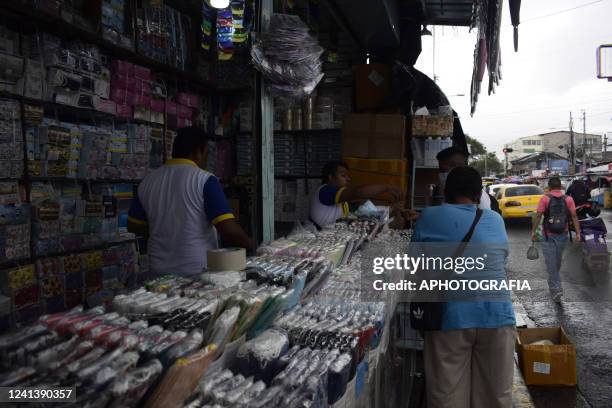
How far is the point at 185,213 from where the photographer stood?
2473 mm

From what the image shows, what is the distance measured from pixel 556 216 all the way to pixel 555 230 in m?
0.21

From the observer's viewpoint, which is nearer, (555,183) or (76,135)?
(76,135)

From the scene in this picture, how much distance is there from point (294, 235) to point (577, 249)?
732 cm

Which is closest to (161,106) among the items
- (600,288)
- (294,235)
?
(294,235)

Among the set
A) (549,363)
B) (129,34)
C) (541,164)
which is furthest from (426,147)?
(541,164)

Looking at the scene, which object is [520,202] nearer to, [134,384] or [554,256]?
[554,256]

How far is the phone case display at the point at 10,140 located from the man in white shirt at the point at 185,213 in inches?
49.6

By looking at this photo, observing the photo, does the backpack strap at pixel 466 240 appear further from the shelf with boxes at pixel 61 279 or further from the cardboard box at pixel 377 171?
the cardboard box at pixel 377 171

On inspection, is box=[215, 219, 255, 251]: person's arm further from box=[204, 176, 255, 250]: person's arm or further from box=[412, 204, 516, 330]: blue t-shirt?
box=[412, 204, 516, 330]: blue t-shirt

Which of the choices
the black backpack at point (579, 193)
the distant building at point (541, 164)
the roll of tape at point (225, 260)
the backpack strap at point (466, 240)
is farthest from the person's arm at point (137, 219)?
the distant building at point (541, 164)

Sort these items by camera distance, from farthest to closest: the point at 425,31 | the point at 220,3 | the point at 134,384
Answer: the point at 425,31, the point at 220,3, the point at 134,384

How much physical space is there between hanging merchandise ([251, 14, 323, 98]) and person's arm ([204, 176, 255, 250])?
1343 millimetres

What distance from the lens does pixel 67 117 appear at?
3.82 meters

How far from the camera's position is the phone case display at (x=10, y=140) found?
3107mm
